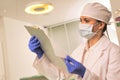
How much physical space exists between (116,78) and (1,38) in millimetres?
3281

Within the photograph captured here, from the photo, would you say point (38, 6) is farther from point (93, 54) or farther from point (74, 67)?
point (74, 67)

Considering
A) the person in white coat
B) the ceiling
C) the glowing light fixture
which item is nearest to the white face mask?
the person in white coat

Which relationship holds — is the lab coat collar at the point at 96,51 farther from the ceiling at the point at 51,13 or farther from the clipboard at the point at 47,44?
the ceiling at the point at 51,13

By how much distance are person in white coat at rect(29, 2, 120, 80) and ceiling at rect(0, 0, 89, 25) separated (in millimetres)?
2435

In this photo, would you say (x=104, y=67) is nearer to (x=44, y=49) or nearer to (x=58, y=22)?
(x=44, y=49)

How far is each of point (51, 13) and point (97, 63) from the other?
10.9ft

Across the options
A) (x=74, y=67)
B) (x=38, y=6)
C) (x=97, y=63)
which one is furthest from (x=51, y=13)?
(x=74, y=67)

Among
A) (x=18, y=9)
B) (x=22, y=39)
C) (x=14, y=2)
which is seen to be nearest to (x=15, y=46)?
(x=22, y=39)

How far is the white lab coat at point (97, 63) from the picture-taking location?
41.4 inches

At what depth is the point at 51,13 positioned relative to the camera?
4367mm

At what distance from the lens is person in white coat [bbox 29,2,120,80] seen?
3.50ft

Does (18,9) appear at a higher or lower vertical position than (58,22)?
higher

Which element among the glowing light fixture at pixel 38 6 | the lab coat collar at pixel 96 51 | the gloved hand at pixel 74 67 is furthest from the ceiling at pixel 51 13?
the gloved hand at pixel 74 67

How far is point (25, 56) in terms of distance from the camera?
442 cm
